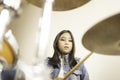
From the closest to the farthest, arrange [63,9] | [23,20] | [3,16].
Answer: [3,16] → [23,20] → [63,9]

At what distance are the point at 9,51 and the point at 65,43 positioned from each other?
0.28 metres

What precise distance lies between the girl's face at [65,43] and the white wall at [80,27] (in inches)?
0.9

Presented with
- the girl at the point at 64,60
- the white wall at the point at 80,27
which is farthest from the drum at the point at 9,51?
the girl at the point at 64,60

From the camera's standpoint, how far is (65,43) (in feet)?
2.67

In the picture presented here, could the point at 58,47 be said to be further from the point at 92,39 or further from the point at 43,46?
the point at 43,46

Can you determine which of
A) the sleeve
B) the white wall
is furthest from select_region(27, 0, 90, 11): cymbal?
the sleeve

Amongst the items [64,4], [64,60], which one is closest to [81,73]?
[64,60]

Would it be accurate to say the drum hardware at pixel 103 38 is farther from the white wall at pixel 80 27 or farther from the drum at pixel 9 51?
the drum at pixel 9 51

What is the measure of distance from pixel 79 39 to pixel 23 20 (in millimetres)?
198

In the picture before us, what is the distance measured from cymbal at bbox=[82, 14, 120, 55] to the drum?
0.26 metres

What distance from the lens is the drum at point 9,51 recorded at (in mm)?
558

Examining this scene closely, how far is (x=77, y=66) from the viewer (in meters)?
0.79

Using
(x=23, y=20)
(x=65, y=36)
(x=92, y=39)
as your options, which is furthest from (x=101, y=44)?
(x=23, y=20)

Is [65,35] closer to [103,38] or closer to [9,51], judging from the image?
[103,38]
